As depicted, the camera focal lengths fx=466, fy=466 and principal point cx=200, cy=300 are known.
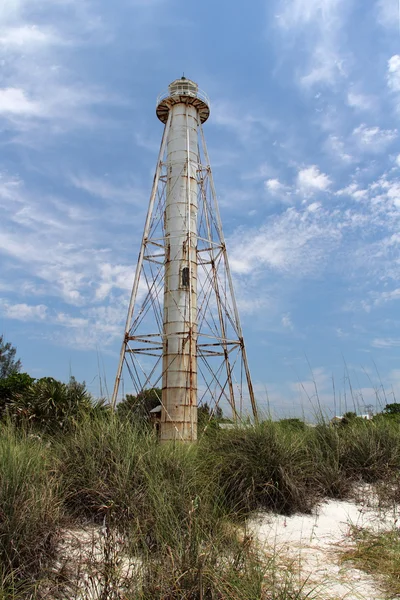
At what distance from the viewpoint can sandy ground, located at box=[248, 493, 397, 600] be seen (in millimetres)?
4215

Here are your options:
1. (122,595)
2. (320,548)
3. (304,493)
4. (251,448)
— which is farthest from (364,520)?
(122,595)

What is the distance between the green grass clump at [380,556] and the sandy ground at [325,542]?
4.0 inches

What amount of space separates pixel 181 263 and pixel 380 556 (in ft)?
42.5

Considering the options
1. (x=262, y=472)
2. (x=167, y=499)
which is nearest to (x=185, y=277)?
(x=262, y=472)

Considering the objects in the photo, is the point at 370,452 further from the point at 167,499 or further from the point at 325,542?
the point at 167,499

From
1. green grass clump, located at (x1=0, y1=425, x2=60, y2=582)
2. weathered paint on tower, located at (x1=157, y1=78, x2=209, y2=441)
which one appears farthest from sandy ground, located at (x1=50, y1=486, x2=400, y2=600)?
weathered paint on tower, located at (x1=157, y1=78, x2=209, y2=441)

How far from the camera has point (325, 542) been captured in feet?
18.5

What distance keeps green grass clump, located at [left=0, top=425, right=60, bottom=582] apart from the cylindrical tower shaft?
983 cm

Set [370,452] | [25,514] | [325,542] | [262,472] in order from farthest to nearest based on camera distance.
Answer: [370,452] < [262,472] < [325,542] < [25,514]

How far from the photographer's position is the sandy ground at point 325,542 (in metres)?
4.21

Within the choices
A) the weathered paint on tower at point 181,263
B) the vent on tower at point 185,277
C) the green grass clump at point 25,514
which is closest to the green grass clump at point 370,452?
the green grass clump at point 25,514

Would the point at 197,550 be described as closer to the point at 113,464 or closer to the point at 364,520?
the point at 113,464

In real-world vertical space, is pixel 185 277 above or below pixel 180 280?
above

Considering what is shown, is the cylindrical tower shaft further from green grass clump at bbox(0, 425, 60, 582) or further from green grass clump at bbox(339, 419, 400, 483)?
green grass clump at bbox(0, 425, 60, 582)
